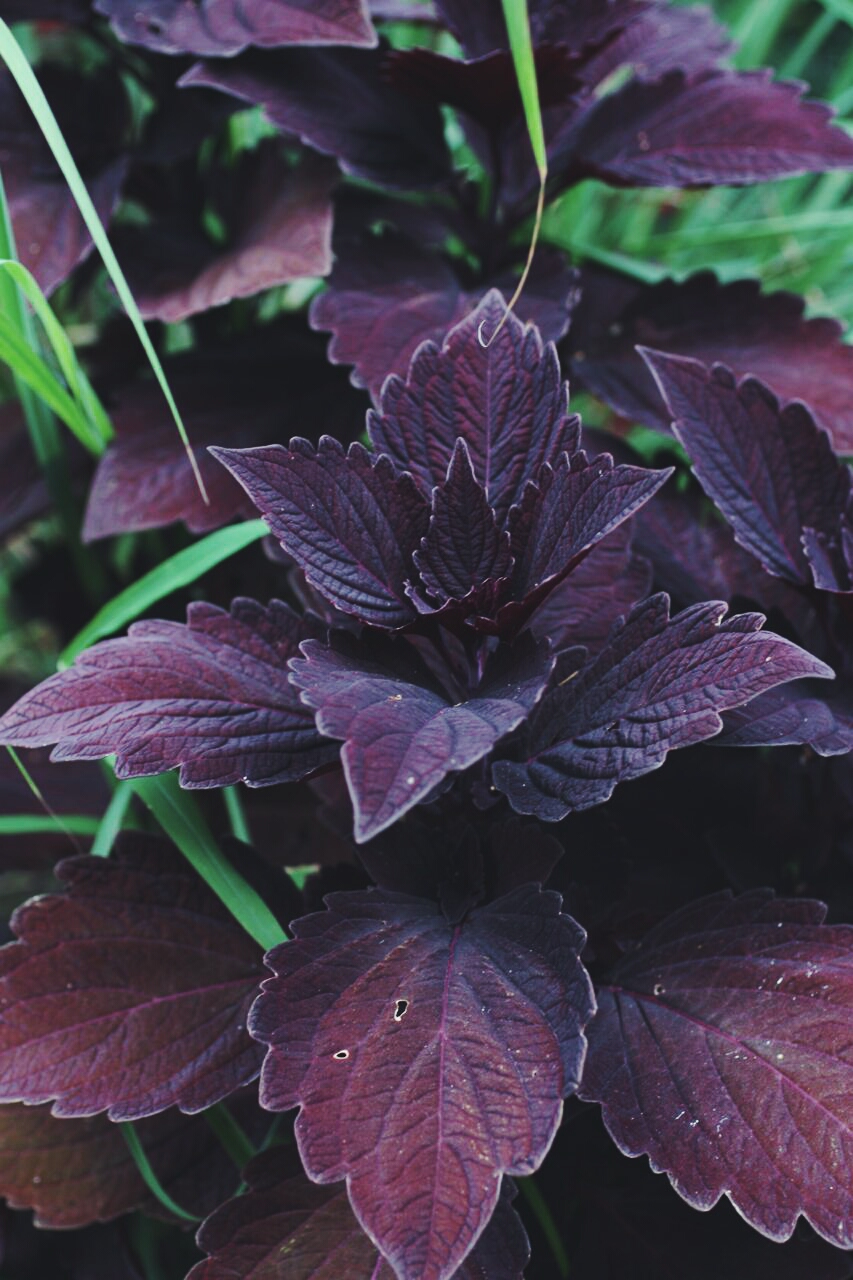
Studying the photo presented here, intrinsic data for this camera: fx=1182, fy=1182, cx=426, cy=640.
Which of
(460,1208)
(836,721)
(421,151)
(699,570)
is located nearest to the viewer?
(460,1208)

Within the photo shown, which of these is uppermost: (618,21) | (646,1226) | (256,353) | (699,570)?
(618,21)

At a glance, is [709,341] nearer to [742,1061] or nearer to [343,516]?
[343,516]

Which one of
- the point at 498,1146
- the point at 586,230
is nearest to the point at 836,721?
the point at 498,1146

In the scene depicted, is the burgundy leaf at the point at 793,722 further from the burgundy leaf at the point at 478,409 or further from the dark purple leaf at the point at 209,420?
the dark purple leaf at the point at 209,420

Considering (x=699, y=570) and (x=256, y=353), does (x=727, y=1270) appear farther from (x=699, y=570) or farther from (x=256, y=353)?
(x=256, y=353)

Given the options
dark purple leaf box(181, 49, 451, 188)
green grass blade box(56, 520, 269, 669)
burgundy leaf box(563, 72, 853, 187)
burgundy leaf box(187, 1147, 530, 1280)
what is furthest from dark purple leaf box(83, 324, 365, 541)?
burgundy leaf box(187, 1147, 530, 1280)

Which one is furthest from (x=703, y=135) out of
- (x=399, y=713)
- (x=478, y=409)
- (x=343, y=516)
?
(x=399, y=713)
